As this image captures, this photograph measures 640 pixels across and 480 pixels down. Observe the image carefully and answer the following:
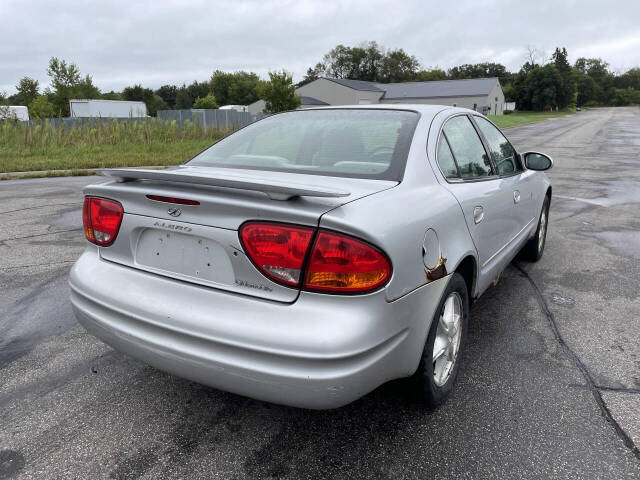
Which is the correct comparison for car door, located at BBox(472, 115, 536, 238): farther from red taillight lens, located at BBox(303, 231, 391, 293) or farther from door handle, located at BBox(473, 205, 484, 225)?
red taillight lens, located at BBox(303, 231, 391, 293)

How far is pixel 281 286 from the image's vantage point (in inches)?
75.0

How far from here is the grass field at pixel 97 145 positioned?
13.5 meters

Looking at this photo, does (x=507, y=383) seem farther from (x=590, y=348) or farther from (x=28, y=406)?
(x=28, y=406)

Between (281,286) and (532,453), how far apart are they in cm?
134

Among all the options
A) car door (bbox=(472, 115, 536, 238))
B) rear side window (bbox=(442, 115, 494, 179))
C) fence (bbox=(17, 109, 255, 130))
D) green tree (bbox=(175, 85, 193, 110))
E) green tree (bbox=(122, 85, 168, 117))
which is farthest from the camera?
green tree (bbox=(175, 85, 193, 110))

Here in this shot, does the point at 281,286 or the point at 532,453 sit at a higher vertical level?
the point at 281,286

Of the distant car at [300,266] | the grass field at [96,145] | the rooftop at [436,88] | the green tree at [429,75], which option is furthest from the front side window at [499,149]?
the green tree at [429,75]

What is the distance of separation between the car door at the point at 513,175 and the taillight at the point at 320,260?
1922 mm

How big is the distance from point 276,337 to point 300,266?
0.27m

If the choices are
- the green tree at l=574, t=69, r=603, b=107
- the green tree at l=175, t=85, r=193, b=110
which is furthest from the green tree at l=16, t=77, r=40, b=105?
the green tree at l=574, t=69, r=603, b=107

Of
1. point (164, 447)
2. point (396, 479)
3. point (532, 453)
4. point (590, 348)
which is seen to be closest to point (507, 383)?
point (532, 453)

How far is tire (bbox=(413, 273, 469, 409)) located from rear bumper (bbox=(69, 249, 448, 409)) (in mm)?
116

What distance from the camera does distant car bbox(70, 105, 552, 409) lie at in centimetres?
184

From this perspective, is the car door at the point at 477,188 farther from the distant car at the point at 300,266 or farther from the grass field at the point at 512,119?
the grass field at the point at 512,119
